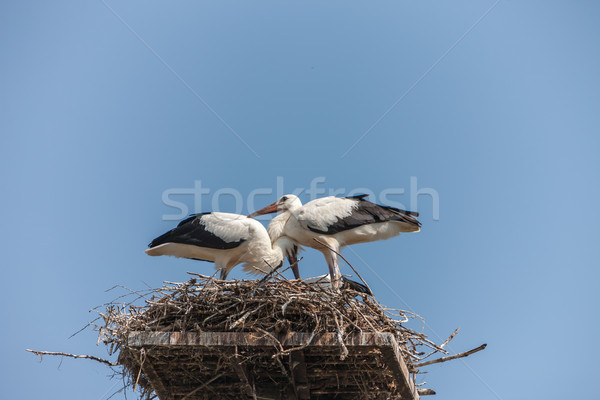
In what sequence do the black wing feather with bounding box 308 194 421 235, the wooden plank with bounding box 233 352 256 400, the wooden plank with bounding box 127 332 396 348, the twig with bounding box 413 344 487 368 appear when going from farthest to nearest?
the black wing feather with bounding box 308 194 421 235
the twig with bounding box 413 344 487 368
the wooden plank with bounding box 233 352 256 400
the wooden plank with bounding box 127 332 396 348

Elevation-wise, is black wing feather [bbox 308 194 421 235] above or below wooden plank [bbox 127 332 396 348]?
above

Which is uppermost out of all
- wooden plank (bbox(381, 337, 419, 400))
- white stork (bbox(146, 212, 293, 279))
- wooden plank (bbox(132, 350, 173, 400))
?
white stork (bbox(146, 212, 293, 279))

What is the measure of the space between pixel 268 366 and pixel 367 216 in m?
3.37

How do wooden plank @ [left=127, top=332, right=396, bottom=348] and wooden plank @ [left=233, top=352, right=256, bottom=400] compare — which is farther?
wooden plank @ [left=233, top=352, right=256, bottom=400]

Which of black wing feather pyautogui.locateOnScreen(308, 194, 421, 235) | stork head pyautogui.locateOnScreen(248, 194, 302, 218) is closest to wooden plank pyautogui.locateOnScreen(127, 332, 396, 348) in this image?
black wing feather pyautogui.locateOnScreen(308, 194, 421, 235)

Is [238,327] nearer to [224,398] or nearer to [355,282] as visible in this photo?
[224,398]

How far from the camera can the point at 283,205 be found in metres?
8.95

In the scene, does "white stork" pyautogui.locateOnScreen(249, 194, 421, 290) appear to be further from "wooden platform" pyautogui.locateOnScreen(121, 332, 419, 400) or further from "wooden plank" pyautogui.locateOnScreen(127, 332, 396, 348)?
"wooden plank" pyautogui.locateOnScreen(127, 332, 396, 348)

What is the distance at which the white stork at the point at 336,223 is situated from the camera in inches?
333

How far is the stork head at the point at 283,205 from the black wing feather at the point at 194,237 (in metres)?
0.96

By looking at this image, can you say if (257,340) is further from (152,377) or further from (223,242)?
(223,242)

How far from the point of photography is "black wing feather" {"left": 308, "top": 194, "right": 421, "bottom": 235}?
8.45m

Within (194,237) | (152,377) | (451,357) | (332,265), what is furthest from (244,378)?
(332,265)

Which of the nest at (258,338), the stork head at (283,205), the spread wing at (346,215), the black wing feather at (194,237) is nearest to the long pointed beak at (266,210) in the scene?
the stork head at (283,205)
